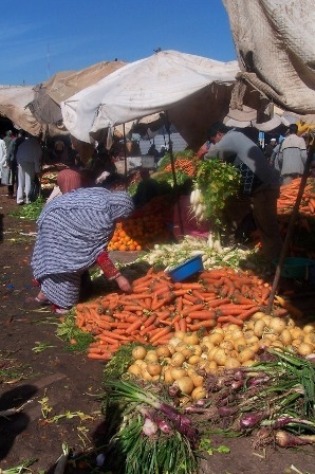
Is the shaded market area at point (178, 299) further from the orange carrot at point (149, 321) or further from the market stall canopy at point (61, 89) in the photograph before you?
the market stall canopy at point (61, 89)

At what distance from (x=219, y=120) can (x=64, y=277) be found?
397 centimetres

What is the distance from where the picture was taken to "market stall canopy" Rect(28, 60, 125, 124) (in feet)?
41.8

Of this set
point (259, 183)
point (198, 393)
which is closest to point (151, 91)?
point (259, 183)

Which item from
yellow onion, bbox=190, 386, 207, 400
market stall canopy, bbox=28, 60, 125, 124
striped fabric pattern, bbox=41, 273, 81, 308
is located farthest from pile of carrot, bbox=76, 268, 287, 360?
market stall canopy, bbox=28, 60, 125, 124

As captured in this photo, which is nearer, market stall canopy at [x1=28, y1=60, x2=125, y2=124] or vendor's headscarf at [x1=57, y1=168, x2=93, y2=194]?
vendor's headscarf at [x1=57, y1=168, x2=93, y2=194]

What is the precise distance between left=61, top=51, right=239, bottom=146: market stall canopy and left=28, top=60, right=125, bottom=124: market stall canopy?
177 inches

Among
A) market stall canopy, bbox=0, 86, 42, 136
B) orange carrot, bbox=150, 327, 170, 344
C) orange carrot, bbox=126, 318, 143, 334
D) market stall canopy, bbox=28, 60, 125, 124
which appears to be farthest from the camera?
market stall canopy, bbox=0, 86, 42, 136

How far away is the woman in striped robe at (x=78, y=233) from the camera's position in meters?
5.86

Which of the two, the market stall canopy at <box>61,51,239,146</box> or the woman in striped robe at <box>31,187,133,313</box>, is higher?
the market stall canopy at <box>61,51,239,146</box>

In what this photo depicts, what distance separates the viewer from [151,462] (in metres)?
3.38

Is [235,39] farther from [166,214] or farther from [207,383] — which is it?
[166,214]

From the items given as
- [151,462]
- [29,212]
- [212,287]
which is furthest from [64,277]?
[29,212]

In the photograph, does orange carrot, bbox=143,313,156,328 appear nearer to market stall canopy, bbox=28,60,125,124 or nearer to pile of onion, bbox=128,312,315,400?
pile of onion, bbox=128,312,315,400

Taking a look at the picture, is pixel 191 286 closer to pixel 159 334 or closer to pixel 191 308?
pixel 191 308
